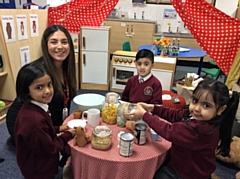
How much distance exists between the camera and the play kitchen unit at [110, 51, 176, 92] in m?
3.14

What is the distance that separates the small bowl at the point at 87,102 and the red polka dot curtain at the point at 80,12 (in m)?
1.82

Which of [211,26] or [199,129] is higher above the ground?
[211,26]

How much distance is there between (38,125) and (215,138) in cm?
91

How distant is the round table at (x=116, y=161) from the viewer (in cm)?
111

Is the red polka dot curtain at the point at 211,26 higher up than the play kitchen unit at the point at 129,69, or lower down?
higher up

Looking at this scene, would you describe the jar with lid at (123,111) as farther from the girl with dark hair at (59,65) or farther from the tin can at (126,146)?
the girl with dark hair at (59,65)

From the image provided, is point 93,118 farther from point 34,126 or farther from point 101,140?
point 34,126

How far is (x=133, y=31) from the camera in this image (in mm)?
5156

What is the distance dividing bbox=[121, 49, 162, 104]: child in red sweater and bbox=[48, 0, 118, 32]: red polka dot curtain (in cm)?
158

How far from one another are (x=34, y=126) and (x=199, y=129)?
0.81m

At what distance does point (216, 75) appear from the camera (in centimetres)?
365

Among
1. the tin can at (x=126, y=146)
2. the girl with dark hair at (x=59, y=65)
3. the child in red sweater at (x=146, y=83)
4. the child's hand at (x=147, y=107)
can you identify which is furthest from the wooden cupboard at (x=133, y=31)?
the tin can at (x=126, y=146)

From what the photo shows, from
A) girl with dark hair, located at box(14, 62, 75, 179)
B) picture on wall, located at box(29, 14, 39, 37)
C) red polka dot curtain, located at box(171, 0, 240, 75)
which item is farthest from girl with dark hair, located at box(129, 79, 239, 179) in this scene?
picture on wall, located at box(29, 14, 39, 37)

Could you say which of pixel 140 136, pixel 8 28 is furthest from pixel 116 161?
pixel 8 28
